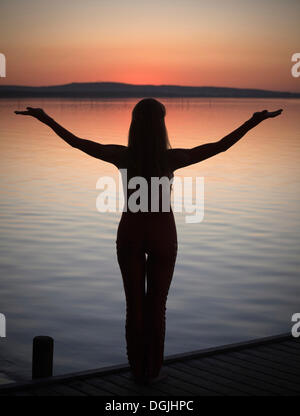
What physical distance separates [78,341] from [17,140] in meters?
37.4

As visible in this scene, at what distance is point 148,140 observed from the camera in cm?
572

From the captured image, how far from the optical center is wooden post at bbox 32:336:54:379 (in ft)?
21.3

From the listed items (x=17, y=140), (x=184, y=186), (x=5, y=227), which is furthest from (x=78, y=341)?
(x=17, y=140)

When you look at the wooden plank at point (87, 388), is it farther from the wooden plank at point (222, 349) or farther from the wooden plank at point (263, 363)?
the wooden plank at point (263, 363)

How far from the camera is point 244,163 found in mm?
33000

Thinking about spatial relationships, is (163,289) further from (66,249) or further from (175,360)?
(66,249)

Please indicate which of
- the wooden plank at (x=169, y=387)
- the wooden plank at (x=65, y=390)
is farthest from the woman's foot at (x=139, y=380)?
the wooden plank at (x=65, y=390)

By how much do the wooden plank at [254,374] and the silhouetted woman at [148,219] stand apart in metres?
0.92

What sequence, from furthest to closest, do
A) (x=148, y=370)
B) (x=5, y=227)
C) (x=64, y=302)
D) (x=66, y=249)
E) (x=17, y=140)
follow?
(x=17, y=140), (x=5, y=227), (x=66, y=249), (x=64, y=302), (x=148, y=370)

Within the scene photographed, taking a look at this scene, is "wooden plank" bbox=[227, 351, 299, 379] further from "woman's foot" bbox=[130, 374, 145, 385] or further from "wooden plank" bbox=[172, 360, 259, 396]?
"woman's foot" bbox=[130, 374, 145, 385]

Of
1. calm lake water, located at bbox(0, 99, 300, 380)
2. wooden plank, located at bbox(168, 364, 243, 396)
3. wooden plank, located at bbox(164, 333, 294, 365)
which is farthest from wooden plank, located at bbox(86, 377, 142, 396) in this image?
calm lake water, located at bbox(0, 99, 300, 380)

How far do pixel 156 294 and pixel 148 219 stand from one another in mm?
617

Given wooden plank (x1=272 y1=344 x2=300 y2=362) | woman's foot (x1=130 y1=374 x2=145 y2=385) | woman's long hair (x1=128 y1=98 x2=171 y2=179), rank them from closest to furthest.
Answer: woman's long hair (x1=128 y1=98 x2=171 y2=179)
woman's foot (x1=130 y1=374 x2=145 y2=385)
wooden plank (x1=272 y1=344 x2=300 y2=362)

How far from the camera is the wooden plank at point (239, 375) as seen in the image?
6.08 meters
